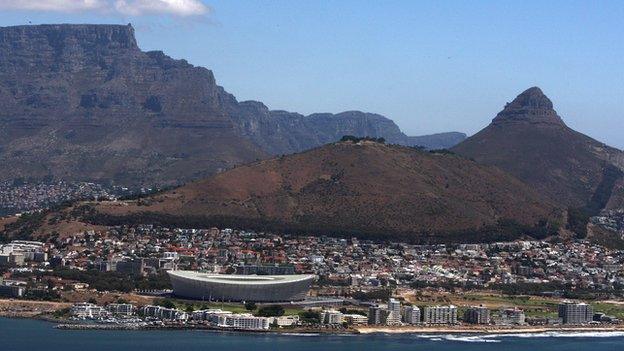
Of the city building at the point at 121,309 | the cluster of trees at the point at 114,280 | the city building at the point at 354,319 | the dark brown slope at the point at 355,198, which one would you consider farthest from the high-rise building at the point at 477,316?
the dark brown slope at the point at 355,198

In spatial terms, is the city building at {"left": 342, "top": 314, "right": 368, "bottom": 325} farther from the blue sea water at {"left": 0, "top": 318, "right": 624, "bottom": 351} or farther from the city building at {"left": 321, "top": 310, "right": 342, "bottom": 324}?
the blue sea water at {"left": 0, "top": 318, "right": 624, "bottom": 351}

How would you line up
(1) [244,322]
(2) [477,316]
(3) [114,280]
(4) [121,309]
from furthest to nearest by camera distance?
(3) [114,280], (2) [477,316], (4) [121,309], (1) [244,322]

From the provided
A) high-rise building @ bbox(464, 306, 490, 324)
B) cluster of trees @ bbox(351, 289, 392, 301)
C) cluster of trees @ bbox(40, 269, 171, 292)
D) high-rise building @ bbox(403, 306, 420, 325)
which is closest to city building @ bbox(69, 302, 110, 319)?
cluster of trees @ bbox(40, 269, 171, 292)

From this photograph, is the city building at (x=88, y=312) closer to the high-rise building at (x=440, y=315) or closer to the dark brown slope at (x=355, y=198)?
→ the high-rise building at (x=440, y=315)

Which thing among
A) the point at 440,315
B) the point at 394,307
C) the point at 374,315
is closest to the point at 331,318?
the point at 374,315

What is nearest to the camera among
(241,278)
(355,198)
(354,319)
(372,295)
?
(354,319)

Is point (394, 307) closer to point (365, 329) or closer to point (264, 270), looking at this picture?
point (365, 329)
